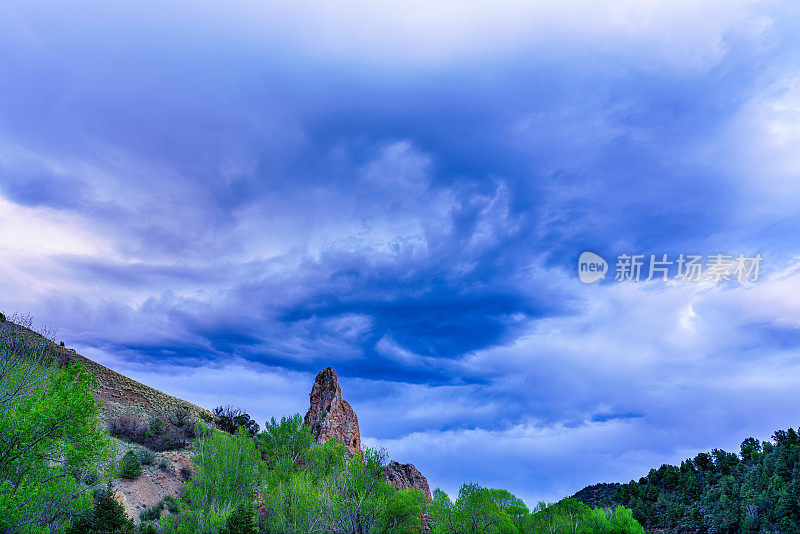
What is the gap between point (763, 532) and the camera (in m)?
47.6

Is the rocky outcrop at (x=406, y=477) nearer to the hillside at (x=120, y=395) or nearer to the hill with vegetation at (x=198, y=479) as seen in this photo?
the hill with vegetation at (x=198, y=479)

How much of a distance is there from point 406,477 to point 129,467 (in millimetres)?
27232

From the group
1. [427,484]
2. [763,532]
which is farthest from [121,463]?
[763,532]

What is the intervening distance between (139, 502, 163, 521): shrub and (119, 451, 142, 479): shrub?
16.3ft

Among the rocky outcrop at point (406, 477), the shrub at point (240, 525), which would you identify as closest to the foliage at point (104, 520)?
the shrub at point (240, 525)

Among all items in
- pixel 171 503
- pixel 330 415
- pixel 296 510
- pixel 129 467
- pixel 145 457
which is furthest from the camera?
pixel 330 415

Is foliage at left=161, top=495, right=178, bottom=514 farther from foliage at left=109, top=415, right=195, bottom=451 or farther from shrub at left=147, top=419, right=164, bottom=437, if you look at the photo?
shrub at left=147, top=419, right=164, bottom=437

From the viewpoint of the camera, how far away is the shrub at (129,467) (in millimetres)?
42719

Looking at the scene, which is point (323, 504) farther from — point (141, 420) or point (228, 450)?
point (141, 420)

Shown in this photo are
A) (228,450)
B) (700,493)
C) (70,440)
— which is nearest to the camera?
(70,440)

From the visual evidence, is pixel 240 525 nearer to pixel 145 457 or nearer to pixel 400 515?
pixel 400 515

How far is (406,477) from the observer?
4697cm

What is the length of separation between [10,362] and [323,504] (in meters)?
25.0

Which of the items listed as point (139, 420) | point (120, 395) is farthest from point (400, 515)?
point (120, 395)
